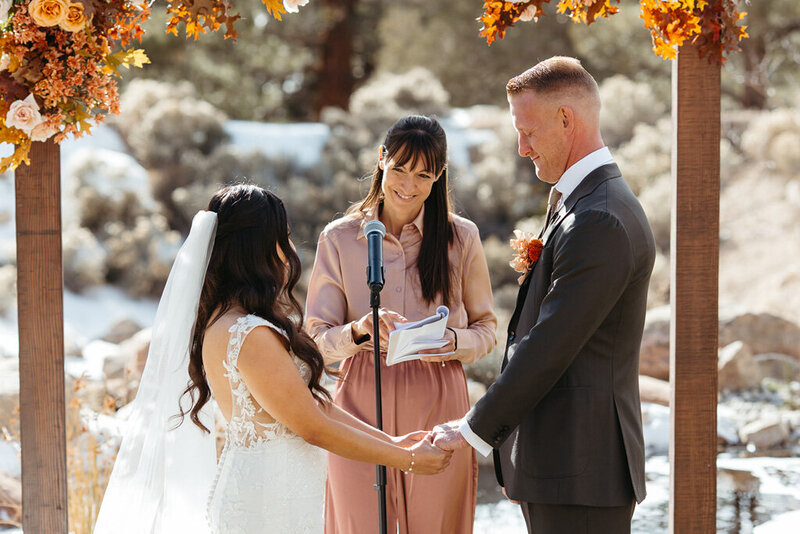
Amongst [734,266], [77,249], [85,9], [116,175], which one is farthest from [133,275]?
[85,9]

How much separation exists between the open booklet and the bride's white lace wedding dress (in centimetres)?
34

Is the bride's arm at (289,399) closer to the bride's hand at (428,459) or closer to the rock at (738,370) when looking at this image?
the bride's hand at (428,459)

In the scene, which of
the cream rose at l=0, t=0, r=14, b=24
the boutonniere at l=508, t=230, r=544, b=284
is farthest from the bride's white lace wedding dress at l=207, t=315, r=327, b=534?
the cream rose at l=0, t=0, r=14, b=24

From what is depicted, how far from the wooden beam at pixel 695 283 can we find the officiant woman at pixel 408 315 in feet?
2.45

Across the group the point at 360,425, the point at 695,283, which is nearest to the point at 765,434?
the point at 695,283

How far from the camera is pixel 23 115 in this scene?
328cm

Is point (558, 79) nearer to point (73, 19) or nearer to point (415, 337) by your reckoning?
point (415, 337)

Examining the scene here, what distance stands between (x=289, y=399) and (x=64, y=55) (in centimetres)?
164

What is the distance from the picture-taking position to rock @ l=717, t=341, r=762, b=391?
9375mm

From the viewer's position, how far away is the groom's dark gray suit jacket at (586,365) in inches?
106

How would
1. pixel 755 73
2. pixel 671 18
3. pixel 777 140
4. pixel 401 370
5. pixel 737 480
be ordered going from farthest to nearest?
pixel 755 73 < pixel 777 140 < pixel 737 480 < pixel 401 370 < pixel 671 18

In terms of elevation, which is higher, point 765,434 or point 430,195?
point 430,195

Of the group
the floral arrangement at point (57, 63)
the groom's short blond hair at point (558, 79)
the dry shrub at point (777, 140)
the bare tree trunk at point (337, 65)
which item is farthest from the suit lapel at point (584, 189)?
the bare tree trunk at point (337, 65)

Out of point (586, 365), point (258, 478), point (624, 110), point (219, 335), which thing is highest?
point (624, 110)
